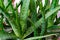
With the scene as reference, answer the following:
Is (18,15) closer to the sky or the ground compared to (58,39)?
closer to the sky

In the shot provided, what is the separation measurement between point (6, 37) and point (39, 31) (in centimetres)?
11

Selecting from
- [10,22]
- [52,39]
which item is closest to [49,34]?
[52,39]

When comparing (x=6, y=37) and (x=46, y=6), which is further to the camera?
(x=46, y=6)

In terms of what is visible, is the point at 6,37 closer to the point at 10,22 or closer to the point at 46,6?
the point at 10,22


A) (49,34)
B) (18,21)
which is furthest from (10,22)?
(49,34)

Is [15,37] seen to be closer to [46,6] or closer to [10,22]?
[10,22]

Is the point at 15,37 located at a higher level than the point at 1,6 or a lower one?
lower

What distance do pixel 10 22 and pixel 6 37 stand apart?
0.05 meters

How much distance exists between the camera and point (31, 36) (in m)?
0.61

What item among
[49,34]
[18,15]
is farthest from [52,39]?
[18,15]

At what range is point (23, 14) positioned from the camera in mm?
599

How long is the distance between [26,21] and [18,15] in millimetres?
35

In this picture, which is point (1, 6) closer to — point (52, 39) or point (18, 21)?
point (18, 21)

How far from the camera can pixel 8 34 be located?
1.92ft
